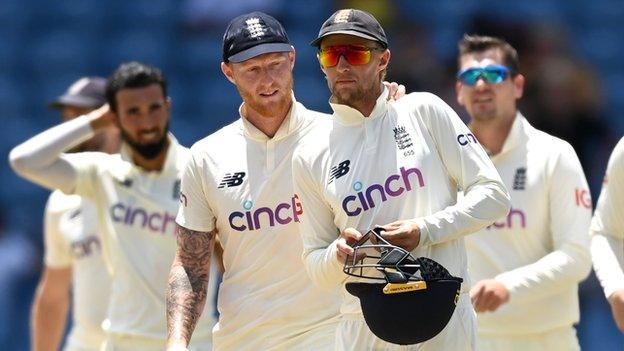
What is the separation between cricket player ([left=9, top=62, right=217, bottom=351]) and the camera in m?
7.01

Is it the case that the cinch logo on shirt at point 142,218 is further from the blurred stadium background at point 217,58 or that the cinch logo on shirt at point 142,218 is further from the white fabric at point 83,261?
the blurred stadium background at point 217,58

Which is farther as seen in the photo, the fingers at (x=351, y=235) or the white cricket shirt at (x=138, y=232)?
the white cricket shirt at (x=138, y=232)

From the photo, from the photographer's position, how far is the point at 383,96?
5.21 metres

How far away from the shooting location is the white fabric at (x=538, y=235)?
640cm

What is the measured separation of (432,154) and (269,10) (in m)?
8.73

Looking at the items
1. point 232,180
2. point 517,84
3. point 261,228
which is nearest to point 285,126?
point 232,180

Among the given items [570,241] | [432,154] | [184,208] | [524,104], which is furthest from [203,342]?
[524,104]

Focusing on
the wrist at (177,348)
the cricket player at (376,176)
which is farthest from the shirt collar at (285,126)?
the wrist at (177,348)

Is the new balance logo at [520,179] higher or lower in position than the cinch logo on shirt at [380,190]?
lower

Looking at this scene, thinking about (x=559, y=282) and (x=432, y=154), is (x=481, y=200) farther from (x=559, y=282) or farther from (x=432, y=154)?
(x=559, y=282)

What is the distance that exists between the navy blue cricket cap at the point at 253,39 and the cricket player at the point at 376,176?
478 millimetres

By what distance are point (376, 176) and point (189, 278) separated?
106 cm

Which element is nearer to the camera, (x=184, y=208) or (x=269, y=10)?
(x=184, y=208)

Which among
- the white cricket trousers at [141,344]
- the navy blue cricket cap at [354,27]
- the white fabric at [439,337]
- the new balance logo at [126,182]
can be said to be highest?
the navy blue cricket cap at [354,27]
